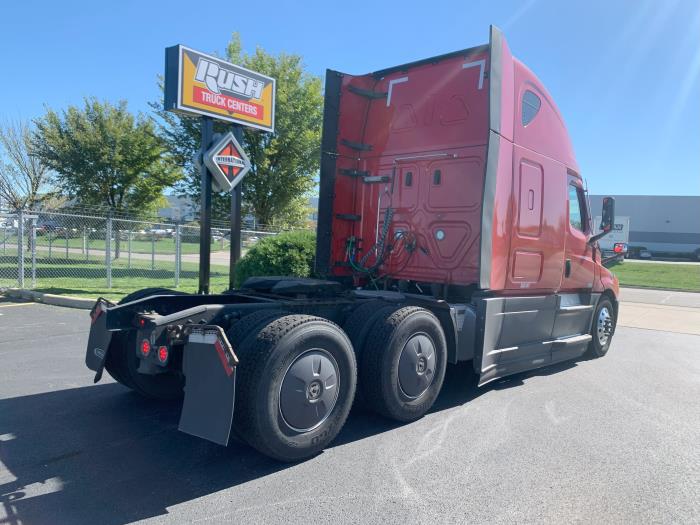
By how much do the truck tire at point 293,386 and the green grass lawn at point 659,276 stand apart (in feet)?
76.3

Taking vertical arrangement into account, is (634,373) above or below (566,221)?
below

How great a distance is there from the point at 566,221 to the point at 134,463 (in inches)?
219

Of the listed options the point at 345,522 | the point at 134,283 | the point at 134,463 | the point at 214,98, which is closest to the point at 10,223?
the point at 134,283

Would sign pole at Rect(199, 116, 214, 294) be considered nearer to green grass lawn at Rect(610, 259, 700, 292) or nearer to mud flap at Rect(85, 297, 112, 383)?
mud flap at Rect(85, 297, 112, 383)

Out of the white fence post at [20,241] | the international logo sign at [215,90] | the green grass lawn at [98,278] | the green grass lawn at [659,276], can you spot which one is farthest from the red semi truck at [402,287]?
the green grass lawn at [659,276]

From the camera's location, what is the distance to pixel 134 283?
48.7 ft

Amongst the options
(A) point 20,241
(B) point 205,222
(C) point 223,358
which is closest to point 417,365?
(C) point 223,358

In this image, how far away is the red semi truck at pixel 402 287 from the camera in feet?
12.2

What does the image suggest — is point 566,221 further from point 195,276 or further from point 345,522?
point 195,276

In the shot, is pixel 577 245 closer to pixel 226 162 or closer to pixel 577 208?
pixel 577 208

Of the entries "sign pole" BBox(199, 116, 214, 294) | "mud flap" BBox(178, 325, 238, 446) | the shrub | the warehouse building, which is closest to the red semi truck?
"mud flap" BBox(178, 325, 238, 446)

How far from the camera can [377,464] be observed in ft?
12.6

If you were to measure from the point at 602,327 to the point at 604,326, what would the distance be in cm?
9

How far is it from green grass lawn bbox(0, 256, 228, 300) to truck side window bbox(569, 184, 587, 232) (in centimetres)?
916
